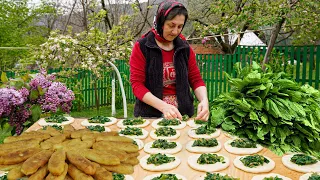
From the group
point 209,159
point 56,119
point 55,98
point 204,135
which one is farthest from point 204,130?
point 55,98

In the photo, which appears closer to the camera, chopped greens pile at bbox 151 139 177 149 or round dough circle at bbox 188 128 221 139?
chopped greens pile at bbox 151 139 177 149

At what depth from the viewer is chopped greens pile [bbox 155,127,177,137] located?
7.66ft

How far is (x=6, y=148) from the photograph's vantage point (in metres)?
1.92

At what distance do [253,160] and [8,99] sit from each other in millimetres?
1964

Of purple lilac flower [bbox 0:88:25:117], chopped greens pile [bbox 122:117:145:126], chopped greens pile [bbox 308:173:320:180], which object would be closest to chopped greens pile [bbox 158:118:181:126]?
chopped greens pile [bbox 122:117:145:126]

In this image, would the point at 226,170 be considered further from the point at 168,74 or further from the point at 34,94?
the point at 34,94

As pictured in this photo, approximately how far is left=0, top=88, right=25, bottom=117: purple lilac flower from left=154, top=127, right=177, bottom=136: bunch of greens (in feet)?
3.98

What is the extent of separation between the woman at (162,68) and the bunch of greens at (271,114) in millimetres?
336

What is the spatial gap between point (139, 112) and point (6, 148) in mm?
1316

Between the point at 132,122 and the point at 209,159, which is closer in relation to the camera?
the point at 209,159

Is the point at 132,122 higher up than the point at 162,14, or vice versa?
the point at 162,14

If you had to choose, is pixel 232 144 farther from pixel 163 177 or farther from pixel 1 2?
pixel 1 2

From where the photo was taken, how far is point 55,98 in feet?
9.60

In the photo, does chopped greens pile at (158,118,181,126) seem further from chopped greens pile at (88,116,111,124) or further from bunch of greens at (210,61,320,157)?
chopped greens pile at (88,116,111,124)
